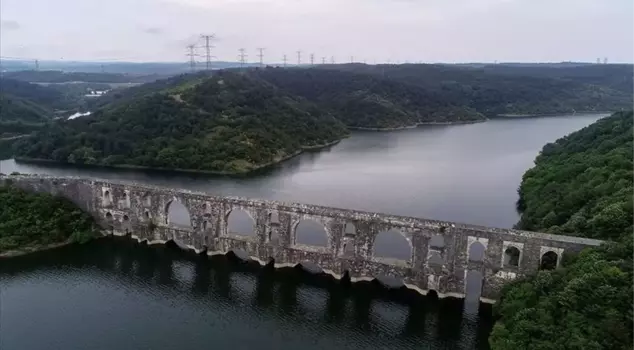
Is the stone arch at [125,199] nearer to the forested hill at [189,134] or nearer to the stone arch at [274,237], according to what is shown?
the stone arch at [274,237]

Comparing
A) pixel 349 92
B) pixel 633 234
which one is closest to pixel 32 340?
pixel 633 234

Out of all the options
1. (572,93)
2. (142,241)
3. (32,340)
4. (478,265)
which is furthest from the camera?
(572,93)

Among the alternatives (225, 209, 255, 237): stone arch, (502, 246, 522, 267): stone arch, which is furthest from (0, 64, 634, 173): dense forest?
(502, 246, 522, 267): stone arch

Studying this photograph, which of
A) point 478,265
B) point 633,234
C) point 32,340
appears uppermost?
point 633,234

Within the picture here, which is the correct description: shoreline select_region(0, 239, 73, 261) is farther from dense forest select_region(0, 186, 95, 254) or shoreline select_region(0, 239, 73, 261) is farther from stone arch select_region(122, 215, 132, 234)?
stone arch select_region(122, 215, 132, 234)

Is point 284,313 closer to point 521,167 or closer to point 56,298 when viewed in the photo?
point 56,298

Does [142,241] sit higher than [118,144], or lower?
lower

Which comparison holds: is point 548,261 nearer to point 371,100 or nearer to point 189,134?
point 189,134
